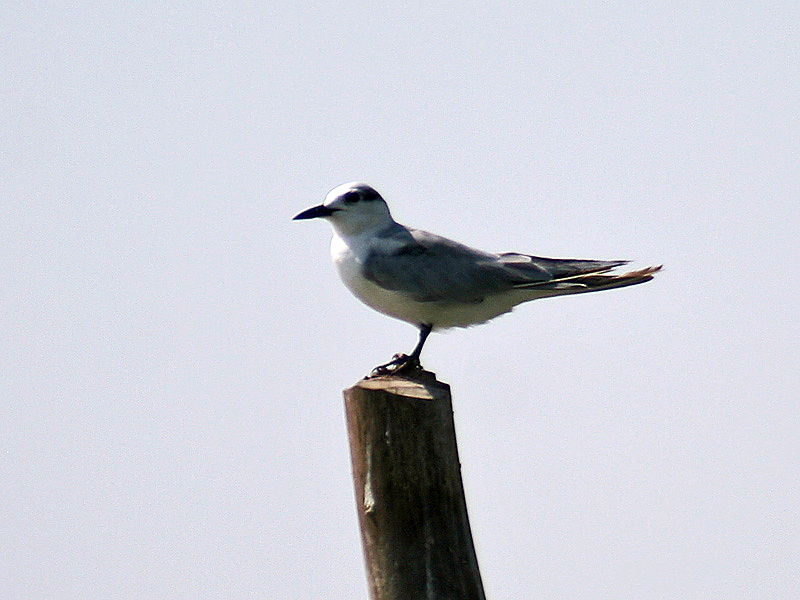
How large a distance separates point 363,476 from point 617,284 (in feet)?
9.03

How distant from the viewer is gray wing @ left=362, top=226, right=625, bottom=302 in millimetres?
7633

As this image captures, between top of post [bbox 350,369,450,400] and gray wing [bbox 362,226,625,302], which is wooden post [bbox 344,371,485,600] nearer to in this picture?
top of post [bbox 350,369,450,400]

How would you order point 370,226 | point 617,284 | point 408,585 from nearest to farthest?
1. point 408,585
2. point 617,284
3. point 370,226

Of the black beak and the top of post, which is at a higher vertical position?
the black beak

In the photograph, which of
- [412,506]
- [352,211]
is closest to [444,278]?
[352,211]

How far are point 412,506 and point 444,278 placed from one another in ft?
8.29

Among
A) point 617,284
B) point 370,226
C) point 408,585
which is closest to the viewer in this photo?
point 408,585

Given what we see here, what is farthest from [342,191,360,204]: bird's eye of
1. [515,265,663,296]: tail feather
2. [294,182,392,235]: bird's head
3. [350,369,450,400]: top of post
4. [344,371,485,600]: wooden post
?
[344,371,485,600]: wooden post

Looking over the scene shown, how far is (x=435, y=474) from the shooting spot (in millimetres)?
5426

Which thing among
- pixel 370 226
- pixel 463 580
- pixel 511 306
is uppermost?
pixel 370 226

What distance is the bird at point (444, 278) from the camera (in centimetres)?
762

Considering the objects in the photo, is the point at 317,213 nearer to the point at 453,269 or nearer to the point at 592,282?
the point at 453,269

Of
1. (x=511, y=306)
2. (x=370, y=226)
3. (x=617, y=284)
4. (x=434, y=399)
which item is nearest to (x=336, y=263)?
(x=370, y=226)

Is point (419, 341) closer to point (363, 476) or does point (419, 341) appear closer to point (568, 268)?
point (568, 268)
